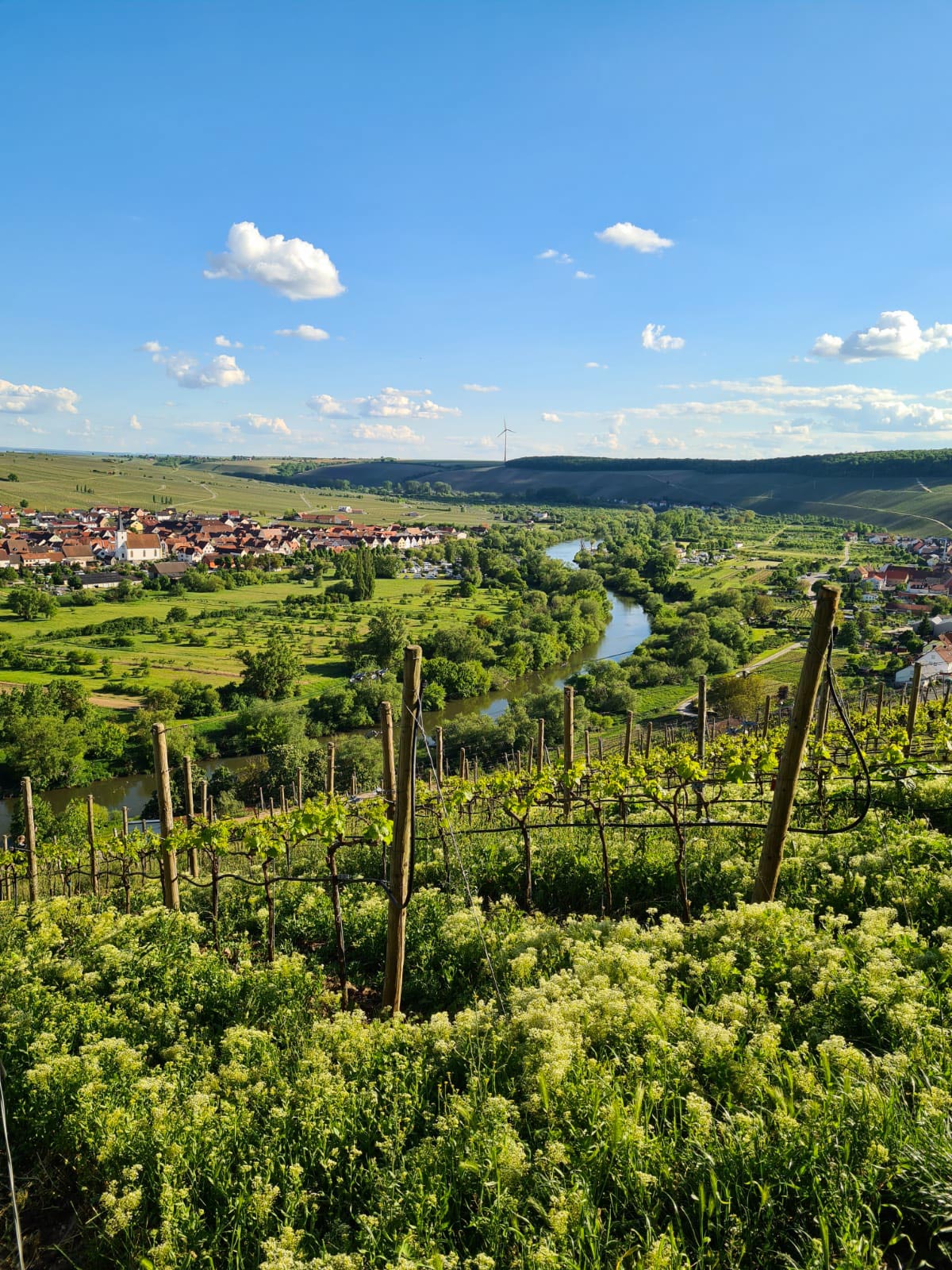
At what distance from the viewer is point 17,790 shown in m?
31.9

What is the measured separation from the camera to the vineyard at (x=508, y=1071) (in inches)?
117

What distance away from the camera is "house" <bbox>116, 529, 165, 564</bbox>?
341ft

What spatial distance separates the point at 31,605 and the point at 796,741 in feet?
227

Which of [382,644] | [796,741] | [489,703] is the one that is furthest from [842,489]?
[796,741]

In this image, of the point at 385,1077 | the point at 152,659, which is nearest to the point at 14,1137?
the point at 385,1077

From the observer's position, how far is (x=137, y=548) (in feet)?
348

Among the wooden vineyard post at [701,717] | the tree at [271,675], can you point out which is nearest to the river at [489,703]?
the tree at [271,675]

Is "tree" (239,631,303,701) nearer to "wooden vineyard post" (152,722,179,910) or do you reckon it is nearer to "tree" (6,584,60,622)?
"tree" (6,584,60,622)

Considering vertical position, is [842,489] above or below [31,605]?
above

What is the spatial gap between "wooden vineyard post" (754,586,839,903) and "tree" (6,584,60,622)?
6837 centimetres

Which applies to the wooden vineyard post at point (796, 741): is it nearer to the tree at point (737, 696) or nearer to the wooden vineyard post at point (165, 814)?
the wooden vineyard post at point (165, 814)

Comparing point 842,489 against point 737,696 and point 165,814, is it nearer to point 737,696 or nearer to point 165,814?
point 737,696

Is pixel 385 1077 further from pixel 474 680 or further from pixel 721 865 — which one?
pixel 474 680

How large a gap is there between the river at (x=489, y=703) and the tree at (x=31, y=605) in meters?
34.5
